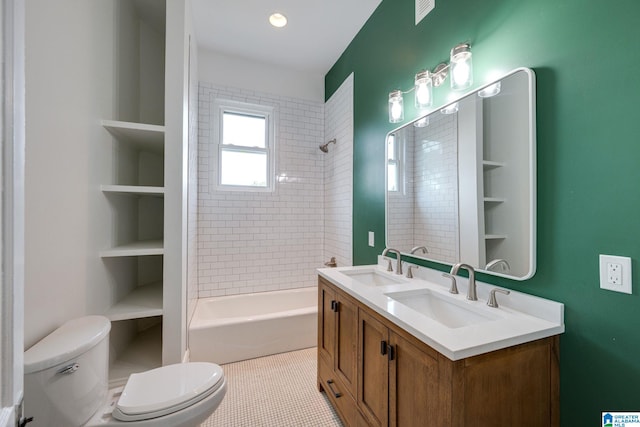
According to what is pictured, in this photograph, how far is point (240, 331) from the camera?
7.84ft

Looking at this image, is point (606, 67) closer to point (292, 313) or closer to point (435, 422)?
point (435, 422)

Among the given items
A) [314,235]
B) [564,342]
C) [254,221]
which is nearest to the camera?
[564,342]

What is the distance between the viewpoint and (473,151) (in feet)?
4.69

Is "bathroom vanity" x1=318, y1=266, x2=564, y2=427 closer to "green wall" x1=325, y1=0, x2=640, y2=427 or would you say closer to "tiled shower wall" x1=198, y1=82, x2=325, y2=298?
"green wall" x1=325, y1=0, x2=640, y2=427

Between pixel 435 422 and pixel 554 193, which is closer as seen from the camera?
pixel 435 422

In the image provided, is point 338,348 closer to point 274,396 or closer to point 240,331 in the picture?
point 274,396

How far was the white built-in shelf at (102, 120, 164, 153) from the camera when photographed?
5.60 feet

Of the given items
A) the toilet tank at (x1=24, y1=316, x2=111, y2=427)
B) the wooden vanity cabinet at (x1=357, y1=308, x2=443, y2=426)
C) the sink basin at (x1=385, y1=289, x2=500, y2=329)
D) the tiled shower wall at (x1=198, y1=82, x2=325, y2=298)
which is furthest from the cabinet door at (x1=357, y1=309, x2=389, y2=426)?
the tiled shower wall at (x1=198, y1=82, x2=325, y2=298)

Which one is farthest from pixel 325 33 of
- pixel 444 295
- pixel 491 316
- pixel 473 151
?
pixel 491 316

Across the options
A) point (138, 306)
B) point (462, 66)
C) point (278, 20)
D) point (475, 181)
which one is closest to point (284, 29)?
point (278, 20)

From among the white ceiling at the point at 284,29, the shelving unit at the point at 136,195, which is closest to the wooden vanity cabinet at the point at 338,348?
the shelving unit at the point at 136,195

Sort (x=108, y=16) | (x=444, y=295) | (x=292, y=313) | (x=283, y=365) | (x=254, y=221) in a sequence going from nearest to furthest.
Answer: (x=444, y=295) → (x=108, y=16) → (x=283, y=365) → (x=292, y=313) → (x=254, y=221)

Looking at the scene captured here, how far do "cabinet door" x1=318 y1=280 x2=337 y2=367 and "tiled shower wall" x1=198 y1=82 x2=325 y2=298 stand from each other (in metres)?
1.42

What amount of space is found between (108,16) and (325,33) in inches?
68.6
